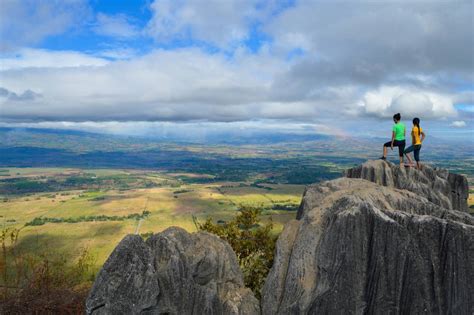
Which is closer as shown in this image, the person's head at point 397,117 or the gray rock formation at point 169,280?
→ the gray rock formation at point 169,280

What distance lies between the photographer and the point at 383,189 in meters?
25.6

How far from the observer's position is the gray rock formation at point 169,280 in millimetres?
20594

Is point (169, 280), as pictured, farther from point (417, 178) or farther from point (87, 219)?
point (87, 219)

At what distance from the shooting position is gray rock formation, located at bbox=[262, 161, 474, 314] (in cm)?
1783

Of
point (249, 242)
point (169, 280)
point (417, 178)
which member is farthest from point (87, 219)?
point (417, 178)

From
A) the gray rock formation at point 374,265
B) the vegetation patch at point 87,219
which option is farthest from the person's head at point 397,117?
the vegetation patch at point 87,219

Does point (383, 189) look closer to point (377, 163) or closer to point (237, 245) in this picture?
point (377, 163)

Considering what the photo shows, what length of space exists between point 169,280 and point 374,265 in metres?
12.3

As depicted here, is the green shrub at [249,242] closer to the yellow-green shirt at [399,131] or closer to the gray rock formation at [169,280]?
the gray rock formation at [169,280]

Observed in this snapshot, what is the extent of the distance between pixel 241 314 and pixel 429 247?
462 inches

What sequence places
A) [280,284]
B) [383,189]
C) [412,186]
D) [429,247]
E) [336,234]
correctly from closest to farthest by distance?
[429,247]
[336,234]
[280,284]
[383,189]
[412,186]

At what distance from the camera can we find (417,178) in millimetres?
34062

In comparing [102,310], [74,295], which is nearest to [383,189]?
[102,310]

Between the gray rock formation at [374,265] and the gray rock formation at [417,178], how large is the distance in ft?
39.2
